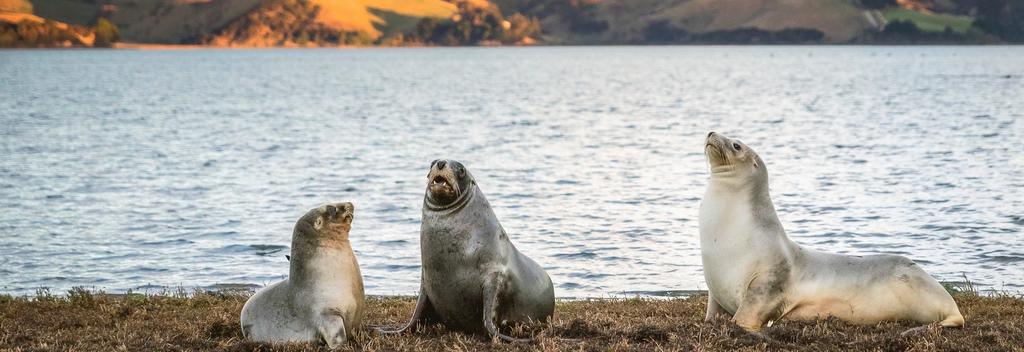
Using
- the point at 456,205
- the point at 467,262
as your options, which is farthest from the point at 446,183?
the point at 467,262

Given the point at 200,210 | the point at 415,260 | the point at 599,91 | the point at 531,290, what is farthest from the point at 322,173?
the point at 599,91

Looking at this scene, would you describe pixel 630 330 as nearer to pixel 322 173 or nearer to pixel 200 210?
pixel 200 210

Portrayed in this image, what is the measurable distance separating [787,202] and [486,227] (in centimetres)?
2200

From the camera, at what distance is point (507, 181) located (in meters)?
39.8

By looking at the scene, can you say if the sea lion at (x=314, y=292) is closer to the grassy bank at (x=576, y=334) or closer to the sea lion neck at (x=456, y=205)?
A: the grassy bank at (x=576, y=334)

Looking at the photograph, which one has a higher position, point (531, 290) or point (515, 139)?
point (531, 290)

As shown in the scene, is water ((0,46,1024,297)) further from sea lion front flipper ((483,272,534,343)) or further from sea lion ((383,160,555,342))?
sea lion front flipper ((483,272,534,343))

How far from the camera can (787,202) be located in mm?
33094

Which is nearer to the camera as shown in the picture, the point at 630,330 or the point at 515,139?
the point at 630,330

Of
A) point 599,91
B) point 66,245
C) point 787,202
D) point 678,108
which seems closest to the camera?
point 66,245

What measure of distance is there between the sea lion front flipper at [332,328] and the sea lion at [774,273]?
3707 millimetres

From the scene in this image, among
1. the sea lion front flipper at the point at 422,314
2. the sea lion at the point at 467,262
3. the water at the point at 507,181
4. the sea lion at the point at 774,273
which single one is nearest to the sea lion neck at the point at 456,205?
the sea lion at the point at 467,262

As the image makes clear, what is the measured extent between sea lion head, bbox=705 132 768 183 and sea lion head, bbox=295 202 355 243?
3.64m

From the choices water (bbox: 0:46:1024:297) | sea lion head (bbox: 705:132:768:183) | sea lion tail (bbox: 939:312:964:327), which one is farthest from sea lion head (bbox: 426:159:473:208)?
water (bbox: 0:46:1024:297)
